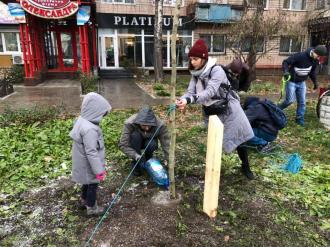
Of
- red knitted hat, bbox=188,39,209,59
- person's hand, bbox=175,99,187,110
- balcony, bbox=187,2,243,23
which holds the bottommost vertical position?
person's hand, bbox=175,99,187,110

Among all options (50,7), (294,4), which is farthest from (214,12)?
(50,7)

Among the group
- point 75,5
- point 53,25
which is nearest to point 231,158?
point 75,5

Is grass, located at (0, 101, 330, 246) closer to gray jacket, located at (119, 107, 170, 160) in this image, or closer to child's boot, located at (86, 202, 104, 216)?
child's boot, located at (86, 202, 104, 216)

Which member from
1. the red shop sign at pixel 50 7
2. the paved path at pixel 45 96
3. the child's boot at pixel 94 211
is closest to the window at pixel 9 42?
the paved path at pixel 45 96

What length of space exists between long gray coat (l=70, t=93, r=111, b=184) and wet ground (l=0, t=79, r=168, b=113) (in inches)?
208

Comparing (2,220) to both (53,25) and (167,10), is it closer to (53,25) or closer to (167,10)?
(53,25)

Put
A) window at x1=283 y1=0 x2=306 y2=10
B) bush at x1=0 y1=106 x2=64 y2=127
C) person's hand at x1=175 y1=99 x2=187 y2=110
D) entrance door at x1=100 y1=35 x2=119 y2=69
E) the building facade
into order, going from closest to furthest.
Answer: person's hand at x1=175 y1=99 x2=187 y2=110 < bush at x1=0 y1=106 x2=64 y2=127 < the building facade < entrance door at x1=100 y1=35 x2=119 y2=69 < window at x1=283 y1=0 x2=306 y2=10

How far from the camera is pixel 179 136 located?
5824 mm

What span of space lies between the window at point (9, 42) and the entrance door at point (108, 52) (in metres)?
5.43

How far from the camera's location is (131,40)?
18719 millimetres

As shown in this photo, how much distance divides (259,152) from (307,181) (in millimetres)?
1052

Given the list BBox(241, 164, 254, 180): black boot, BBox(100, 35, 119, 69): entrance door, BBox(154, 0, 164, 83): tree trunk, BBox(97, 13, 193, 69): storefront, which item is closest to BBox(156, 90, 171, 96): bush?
BBox(154, 0, 164, 83): tree trunk

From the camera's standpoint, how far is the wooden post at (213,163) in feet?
9.43

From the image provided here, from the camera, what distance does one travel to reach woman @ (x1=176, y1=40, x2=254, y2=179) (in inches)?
125
